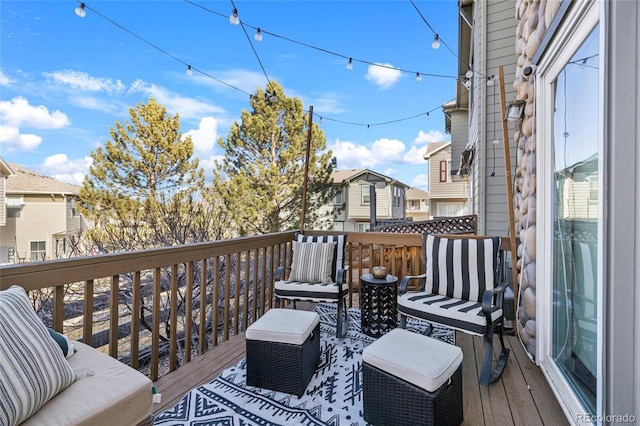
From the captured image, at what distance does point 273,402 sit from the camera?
2180 mm

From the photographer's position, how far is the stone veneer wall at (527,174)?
252 cm

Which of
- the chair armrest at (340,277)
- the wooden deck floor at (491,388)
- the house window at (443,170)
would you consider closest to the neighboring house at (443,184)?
the house window at (443,170)

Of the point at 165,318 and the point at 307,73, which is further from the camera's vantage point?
the point at 307,73

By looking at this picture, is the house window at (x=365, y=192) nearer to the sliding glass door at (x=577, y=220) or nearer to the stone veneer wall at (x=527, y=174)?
the stone veneer wall at (x=527, y=174)

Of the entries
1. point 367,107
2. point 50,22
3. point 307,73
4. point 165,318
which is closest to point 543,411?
point 165,318

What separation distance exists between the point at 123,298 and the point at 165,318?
2.43ft

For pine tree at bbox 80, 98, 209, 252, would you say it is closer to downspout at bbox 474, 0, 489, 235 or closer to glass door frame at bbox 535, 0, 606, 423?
downspout at bbox 474, 0, 489, 235

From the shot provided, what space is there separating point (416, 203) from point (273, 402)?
2355 cm

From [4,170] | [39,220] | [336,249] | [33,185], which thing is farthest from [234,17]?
[33,185]

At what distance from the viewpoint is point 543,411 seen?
6.68 ft

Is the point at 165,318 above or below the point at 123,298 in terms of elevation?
below

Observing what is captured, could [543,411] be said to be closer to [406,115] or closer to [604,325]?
[604,325]

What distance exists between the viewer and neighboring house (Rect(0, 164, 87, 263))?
9750mm

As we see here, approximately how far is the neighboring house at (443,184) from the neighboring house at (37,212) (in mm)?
13639
